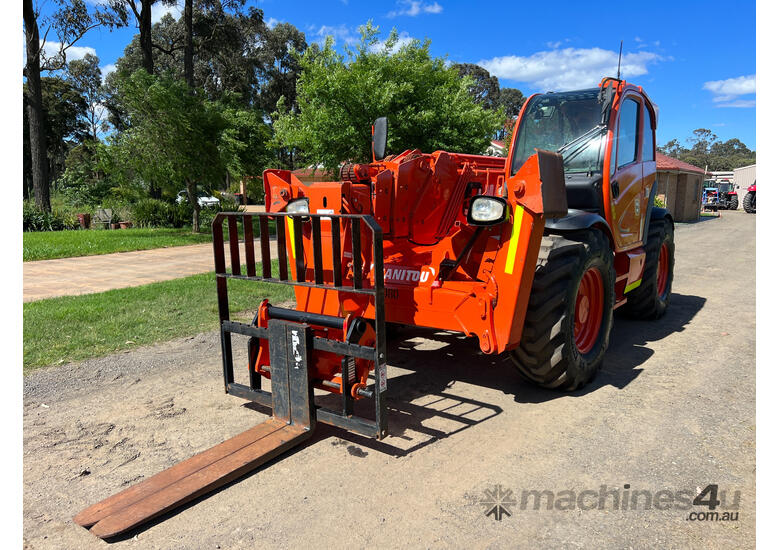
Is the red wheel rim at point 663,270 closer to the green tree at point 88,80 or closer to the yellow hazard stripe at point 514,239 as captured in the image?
the yellow hazard stripe at point 514,239

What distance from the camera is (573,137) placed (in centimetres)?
539

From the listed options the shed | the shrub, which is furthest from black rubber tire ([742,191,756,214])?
the shrub

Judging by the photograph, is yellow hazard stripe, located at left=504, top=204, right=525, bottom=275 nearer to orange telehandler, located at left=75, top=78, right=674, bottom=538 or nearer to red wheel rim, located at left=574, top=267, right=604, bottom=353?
orange telehandler, located at left=75, top=78, right=674, bottom=538

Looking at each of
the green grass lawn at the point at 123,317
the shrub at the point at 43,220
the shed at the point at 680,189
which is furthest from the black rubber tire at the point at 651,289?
the shed at the point at 680,189

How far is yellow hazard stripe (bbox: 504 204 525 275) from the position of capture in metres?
3.78

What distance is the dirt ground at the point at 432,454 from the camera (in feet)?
8.96

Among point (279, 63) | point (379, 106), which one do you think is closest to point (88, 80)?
point (279, 63)

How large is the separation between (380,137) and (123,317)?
4.42 meters

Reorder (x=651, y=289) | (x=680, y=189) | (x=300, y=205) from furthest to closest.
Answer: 1. (x=680, y=189)
2. (x=651, y=289)
3. (x=300, y=205)

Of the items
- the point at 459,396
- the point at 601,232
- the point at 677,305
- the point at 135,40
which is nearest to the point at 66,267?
the point at 459,396

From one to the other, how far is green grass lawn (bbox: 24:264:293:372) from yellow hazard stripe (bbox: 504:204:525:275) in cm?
424

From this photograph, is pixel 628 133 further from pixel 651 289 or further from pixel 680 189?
pixel 680 189

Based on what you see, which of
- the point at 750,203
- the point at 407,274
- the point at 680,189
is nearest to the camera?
the point at 407,274

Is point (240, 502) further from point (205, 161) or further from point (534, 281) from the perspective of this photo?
point (205, 161)
